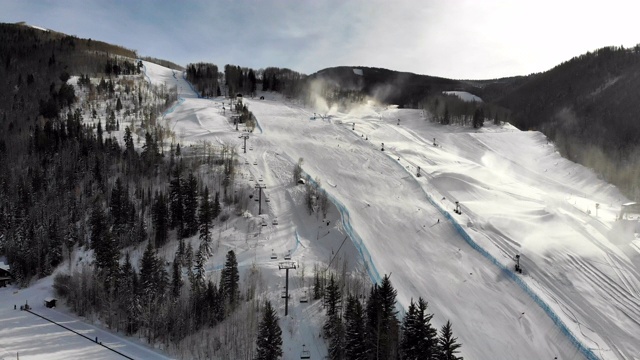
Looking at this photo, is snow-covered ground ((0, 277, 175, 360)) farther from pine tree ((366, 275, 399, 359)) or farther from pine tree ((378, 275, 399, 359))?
pine tree ((378, 275, 399, 359))

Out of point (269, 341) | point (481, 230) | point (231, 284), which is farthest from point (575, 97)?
point (269, 341)

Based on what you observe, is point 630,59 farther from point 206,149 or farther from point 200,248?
point 200,248

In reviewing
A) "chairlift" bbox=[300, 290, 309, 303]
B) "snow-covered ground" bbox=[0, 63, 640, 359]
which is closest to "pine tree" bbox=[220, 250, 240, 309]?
"snow-covered ground" bbox=[0, 63, 640, 359]

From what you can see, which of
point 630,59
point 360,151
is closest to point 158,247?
point 360,151

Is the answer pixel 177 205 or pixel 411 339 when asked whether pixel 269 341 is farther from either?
pixel 177 205

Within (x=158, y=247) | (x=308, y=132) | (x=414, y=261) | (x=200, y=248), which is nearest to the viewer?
(x=414, y=261)

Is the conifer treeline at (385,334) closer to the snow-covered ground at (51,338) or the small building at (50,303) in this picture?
the snow-covered ground at (51,338)
